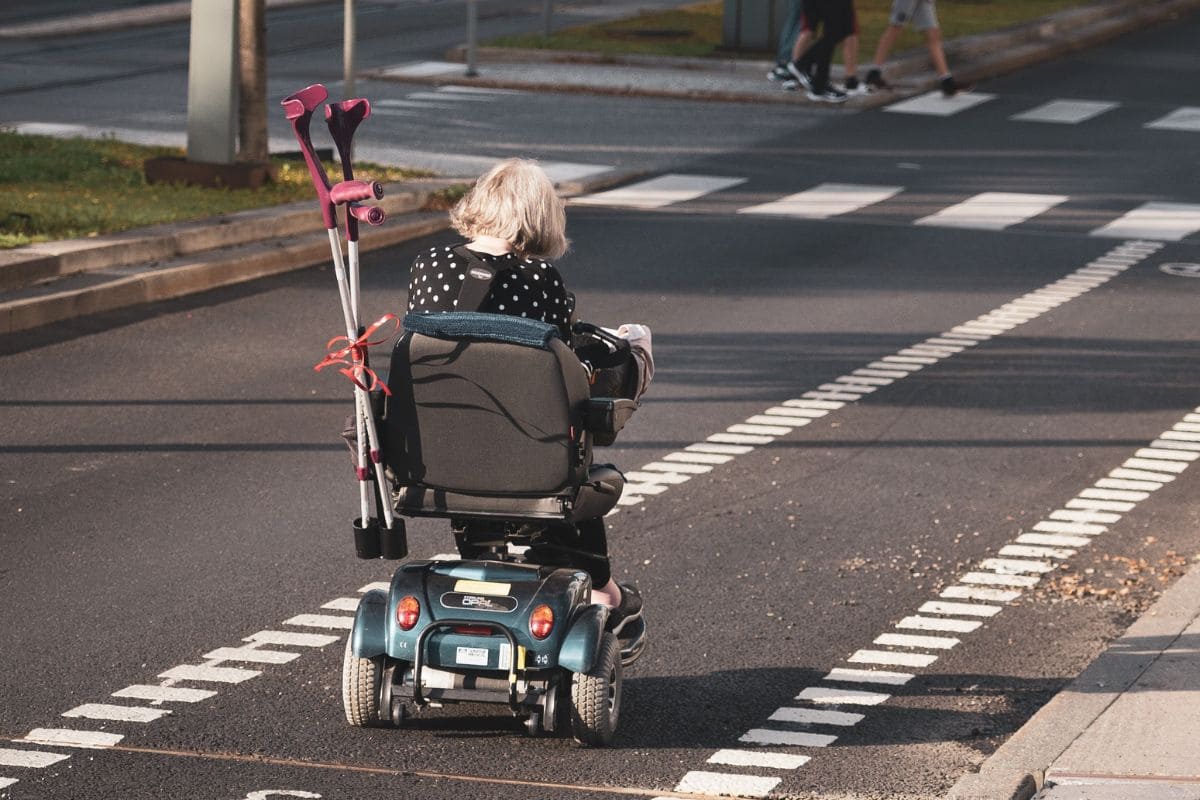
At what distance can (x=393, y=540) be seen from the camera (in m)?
5.95

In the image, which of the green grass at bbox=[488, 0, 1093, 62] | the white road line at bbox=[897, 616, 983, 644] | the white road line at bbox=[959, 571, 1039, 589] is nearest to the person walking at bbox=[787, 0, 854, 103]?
the green grass at bbox=[488, 0, 1093, 62]

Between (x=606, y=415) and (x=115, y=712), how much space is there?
1744 mm

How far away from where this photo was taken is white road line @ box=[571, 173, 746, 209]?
17938 millimetres

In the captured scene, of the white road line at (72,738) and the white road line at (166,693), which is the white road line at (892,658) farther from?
the white road line at (72,738)

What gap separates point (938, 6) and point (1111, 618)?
28.8m

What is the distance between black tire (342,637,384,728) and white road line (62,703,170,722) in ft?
2.09

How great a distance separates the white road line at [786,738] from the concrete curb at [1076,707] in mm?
491

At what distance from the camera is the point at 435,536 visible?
844 cm

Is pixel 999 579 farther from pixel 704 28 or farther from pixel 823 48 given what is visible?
pixel 704 28

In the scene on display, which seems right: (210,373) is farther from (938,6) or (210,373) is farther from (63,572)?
(938,6)

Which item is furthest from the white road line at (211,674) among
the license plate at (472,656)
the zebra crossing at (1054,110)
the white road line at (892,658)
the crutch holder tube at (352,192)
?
the zebra crossing at (1054,110)

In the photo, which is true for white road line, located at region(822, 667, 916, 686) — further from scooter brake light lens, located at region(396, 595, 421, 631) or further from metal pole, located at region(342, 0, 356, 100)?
metal pole, located at region(342, 0, 356, 100)

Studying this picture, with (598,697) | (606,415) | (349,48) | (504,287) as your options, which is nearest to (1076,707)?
(598,697)

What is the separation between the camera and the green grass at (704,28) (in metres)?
28.3
